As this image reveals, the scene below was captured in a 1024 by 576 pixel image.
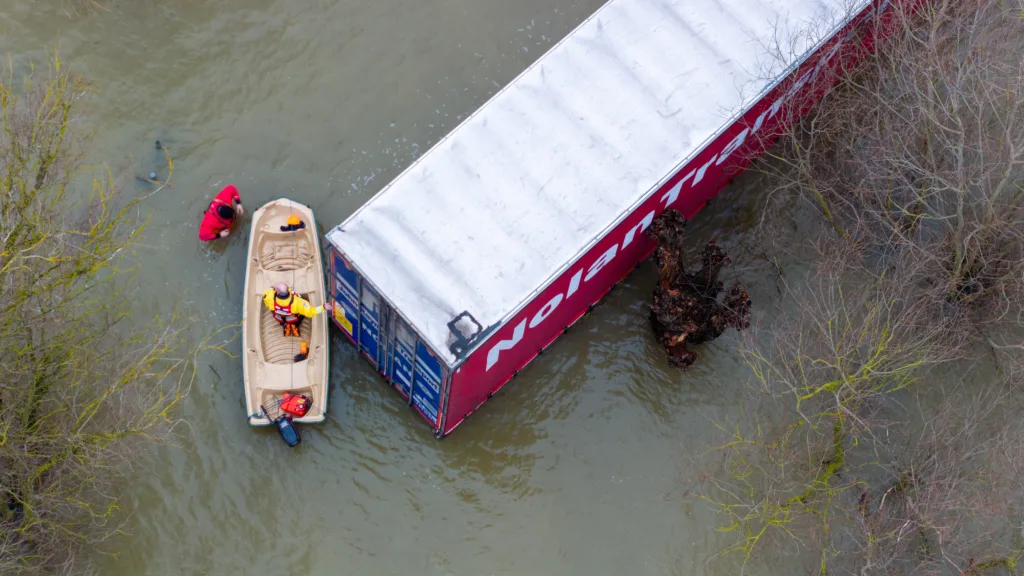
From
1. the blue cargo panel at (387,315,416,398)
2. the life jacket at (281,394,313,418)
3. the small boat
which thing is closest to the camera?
the blue cargo panel at (387,315,416,398)

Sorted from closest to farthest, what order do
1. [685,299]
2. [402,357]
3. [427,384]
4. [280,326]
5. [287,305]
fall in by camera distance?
[427,384] < [402,357] < [287,305] < [685,299] < [280,326]

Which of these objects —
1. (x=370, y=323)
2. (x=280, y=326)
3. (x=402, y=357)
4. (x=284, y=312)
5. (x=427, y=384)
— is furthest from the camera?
(x=280, y=326)

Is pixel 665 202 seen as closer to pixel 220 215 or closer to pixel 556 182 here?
pixel 556 182

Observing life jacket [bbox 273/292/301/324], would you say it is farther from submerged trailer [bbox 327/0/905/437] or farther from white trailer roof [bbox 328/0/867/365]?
white trailer roof [bbox 328/0/867/365]

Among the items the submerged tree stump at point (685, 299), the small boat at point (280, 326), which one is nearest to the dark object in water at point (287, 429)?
the small boat at point (280, 326)

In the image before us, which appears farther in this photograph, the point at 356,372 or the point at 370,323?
the point at 356,372

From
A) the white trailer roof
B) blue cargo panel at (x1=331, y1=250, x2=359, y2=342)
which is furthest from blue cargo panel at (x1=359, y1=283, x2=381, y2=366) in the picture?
the white trailer roof

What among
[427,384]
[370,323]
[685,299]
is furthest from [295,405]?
[685,299]
